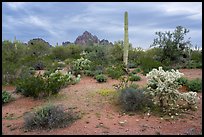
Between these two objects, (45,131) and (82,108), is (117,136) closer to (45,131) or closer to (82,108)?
(45,131)

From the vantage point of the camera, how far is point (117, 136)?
7816 millimetres

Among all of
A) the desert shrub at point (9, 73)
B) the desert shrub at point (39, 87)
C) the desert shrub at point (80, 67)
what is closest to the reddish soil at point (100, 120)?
the desert shrub at point (39, 87)

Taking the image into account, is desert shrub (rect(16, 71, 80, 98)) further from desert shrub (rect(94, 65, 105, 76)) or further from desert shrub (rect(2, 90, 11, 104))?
desert shrub (rect(94, 65, 105, 76))

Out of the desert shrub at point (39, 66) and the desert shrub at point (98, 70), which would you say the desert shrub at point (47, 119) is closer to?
Answer: the desert shrub at point (98, 70)

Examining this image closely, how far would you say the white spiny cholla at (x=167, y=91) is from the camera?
9859 millimetres

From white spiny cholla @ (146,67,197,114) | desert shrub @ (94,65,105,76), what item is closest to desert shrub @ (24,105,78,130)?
white spiny cholla @ (146,67,197,114)

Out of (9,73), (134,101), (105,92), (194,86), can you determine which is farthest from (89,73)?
(134,101)

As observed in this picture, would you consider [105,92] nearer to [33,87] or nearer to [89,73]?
[33,87]

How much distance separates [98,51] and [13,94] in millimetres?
11173

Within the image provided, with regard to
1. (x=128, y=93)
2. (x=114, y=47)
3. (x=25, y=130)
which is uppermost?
(x=114, y=47)

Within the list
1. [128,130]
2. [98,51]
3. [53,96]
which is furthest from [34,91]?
[98,51]

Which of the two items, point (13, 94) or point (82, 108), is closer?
point (82, 108)

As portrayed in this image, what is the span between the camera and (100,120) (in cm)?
922

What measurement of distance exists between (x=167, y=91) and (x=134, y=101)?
106cm
